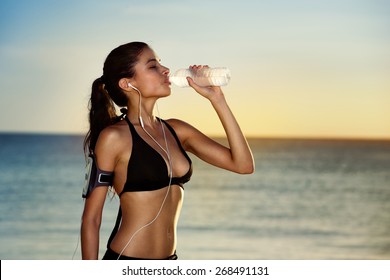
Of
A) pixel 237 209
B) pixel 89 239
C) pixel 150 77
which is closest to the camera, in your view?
pixel 89 239

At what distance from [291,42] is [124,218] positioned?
791 cm

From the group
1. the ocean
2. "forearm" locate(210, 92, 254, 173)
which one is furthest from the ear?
the ocean

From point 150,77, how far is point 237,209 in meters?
8.67

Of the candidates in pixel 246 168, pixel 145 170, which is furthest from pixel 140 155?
pixel 246 168

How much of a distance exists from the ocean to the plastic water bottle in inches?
80.5

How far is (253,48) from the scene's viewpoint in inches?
411

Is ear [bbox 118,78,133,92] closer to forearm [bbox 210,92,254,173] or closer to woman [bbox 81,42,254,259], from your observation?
woman [bbox 81,42,254,259]

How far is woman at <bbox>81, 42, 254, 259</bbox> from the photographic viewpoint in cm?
323

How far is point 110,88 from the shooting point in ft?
11.2

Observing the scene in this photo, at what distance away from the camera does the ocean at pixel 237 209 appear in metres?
8.73

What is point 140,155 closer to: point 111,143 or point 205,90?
point 111,143

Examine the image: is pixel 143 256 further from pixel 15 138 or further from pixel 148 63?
pixel 15 138

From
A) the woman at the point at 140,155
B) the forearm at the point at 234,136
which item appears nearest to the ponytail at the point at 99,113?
the woman at the point at 140,155
